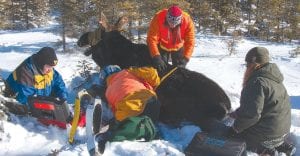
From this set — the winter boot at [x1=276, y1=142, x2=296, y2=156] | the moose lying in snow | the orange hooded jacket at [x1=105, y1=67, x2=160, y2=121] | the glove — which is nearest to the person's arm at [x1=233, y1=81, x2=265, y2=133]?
the winter boot at [x1=276, y1=142, x2=296, y2=156]

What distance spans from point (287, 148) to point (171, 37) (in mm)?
3100

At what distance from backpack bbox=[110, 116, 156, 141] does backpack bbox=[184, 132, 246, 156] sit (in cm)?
54

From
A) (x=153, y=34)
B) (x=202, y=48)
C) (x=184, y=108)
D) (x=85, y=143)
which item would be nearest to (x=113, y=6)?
(x=202, y=48)

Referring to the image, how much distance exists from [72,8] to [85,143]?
17269 millimetres

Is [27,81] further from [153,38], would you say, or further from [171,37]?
[171,37]

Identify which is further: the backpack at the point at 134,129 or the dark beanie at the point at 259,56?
the dark beanie at the point at 259,56

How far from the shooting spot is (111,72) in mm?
7324

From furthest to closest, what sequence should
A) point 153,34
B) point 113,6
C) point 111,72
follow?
point 113,6 → point 153,34 → point 111,72

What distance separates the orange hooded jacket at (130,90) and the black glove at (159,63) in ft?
1.71

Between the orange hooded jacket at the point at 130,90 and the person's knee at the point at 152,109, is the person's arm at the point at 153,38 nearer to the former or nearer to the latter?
the orange hooded jacket at the point at 130,90

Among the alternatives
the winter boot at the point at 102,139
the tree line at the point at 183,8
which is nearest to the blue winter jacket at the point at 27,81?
the winter boot at the point at 102,139

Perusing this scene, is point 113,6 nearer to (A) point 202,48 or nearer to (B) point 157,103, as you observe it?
(A) point 202,48

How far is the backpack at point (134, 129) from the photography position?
17.2 feet

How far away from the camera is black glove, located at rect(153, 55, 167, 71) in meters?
7.43
